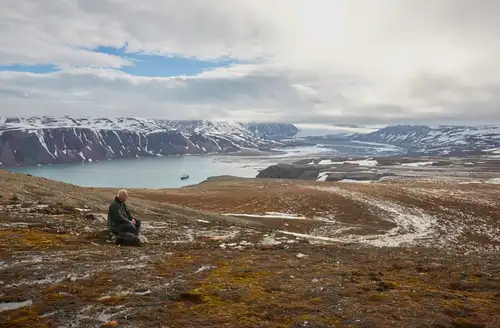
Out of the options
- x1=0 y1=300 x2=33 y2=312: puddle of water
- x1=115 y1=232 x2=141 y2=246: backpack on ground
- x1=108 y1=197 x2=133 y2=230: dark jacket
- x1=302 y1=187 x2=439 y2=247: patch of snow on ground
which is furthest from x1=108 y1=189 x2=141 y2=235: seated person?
x1=302 y1=187 x2=439 y2=247: patch of snow on ground

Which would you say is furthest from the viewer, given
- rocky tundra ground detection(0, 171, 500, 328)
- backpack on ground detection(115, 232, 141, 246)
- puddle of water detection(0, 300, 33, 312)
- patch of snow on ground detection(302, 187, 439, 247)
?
patch of snow on ground detection(302, 187, 439, 247)

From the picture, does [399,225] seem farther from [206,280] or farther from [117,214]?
[206,280]

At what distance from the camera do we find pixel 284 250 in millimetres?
21891

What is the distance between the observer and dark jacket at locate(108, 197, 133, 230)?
18.8 m

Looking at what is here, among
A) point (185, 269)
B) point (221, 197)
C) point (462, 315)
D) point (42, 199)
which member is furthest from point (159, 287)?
point (221, 197)

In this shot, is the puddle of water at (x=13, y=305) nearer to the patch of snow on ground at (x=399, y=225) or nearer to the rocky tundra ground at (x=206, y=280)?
the rocky tundra ground at (x=206, y=280)

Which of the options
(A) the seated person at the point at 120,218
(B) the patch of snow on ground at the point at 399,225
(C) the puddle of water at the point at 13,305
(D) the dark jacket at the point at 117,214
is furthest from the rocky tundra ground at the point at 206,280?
(B) the patch of snow on ground at the point at 399,225

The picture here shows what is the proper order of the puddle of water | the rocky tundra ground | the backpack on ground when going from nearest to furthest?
the puddle of water → the rocky tundra ground → the backpack on ground

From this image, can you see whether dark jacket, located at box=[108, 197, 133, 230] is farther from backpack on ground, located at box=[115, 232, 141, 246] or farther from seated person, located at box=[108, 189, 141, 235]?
backpack on ground, located at box=[115, 232, 141, 246]

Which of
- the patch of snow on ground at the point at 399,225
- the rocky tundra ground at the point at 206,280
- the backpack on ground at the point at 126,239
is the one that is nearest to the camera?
the rocky tundra ground at the point at 206,280

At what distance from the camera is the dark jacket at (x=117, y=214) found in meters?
18.8

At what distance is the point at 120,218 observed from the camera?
18953 mm

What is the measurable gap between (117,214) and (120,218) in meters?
0.28

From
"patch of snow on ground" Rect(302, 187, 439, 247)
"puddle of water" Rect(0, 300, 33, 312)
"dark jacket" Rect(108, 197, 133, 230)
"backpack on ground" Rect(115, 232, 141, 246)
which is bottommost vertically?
"patch of snow on ground" Rect(302, 187, 439, 247)
